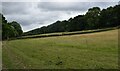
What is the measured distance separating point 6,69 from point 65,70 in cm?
394

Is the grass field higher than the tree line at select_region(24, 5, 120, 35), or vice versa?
the tree line at select_region(24, 5, 120, 35)

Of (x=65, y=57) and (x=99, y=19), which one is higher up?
(x=99, y=19)

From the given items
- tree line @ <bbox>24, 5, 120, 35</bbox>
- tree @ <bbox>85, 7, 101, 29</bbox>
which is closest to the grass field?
tree line @ <bbox>24, 5, 120, 35</bbox>

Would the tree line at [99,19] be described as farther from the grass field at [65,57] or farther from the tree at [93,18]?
the grass field at [65,57]

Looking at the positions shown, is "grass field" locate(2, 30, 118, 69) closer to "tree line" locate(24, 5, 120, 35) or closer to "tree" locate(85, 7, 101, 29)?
"tree line" locate(24, 5, 120, 35)

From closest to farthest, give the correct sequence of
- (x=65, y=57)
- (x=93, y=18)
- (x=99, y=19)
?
1. (x=65, y=57)
2. (x=99, y=19)
3. (x=93, y=18)

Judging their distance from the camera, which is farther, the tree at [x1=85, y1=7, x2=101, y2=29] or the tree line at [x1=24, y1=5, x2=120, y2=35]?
the tree at [x1=85, y1=7, x2=101, y2=29]

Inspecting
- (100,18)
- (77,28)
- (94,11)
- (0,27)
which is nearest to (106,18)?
(100,18)

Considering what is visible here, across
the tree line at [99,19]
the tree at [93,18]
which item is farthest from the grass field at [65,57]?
the tree at [93,18]

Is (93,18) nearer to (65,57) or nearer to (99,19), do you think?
(99,19)

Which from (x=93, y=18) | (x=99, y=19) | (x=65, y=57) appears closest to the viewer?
(x=65, y=57)

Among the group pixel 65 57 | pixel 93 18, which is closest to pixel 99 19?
pixel 93 18

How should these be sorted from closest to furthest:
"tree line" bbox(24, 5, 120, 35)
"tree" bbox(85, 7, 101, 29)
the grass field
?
the grass field
"tree line" bbox(24, 5, 120, 35)
"tree" bbox(85, 7, 101, 29)

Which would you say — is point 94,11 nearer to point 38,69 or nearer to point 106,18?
point 106,18
